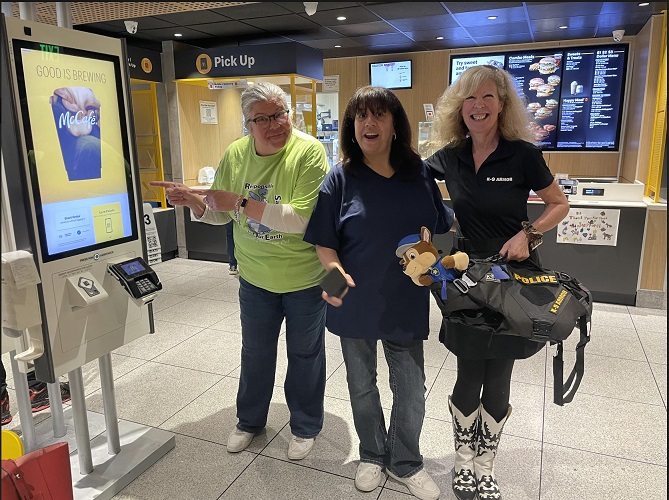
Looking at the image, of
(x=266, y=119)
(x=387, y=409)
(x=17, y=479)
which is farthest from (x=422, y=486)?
(x=266, y=119)

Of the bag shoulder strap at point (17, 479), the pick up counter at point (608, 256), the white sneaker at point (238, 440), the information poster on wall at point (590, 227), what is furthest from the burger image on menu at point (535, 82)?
the bag shoulder strap at point (17, 479)

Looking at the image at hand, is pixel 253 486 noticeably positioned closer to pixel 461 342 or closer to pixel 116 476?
pixel 116 476

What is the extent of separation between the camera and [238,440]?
2.50 metres

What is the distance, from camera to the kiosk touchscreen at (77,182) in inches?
70.8

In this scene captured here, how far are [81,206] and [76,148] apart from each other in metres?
0.22

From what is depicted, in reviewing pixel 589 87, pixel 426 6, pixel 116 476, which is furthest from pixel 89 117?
pixel 589 87

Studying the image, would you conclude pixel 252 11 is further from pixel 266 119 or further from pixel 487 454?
pixel 487 454

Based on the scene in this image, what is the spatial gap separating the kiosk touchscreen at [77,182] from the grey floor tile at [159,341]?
148 centimetres

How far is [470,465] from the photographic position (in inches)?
85.6

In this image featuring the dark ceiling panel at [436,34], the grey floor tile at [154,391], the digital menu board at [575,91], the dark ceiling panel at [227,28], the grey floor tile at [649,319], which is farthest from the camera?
the digital menu board at [575,91]

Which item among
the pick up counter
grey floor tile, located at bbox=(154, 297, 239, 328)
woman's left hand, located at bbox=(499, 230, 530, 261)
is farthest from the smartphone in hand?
the pick up counter

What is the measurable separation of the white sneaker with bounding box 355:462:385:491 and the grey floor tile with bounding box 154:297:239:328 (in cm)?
232

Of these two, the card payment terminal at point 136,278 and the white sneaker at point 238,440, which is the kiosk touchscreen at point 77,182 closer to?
the card payment terminal at point 136,278

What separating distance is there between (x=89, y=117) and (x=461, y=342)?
5.47 ft
